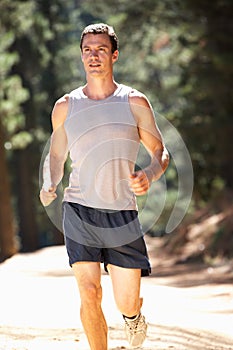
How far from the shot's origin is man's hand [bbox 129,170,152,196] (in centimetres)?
483

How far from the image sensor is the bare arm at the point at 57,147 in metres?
5.32

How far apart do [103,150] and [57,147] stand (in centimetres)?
38

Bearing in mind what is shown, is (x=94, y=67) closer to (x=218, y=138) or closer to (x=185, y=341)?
(x=185, y=341)

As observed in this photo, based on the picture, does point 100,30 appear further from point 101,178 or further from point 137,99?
point 101,178

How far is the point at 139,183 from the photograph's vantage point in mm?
4828

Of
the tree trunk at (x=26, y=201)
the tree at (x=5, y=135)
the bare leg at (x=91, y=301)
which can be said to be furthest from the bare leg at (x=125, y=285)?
the tree trunk at (x=26, y=201)

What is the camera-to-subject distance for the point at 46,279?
12539 millimetres

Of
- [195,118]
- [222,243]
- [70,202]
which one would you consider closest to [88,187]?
[70,202]

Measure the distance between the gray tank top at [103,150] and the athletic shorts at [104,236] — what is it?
0.06m

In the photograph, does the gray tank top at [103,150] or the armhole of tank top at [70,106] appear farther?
the armhole of tank top at [70,106]

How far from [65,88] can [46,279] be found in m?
25.2

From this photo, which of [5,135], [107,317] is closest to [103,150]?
[107,317]

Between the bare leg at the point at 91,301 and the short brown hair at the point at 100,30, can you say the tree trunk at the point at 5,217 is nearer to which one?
the short brown hair at the point at 100,30

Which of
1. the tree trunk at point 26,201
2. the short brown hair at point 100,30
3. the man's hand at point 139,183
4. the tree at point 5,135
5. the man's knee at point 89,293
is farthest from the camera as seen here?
the tree trunk at point 26,201
